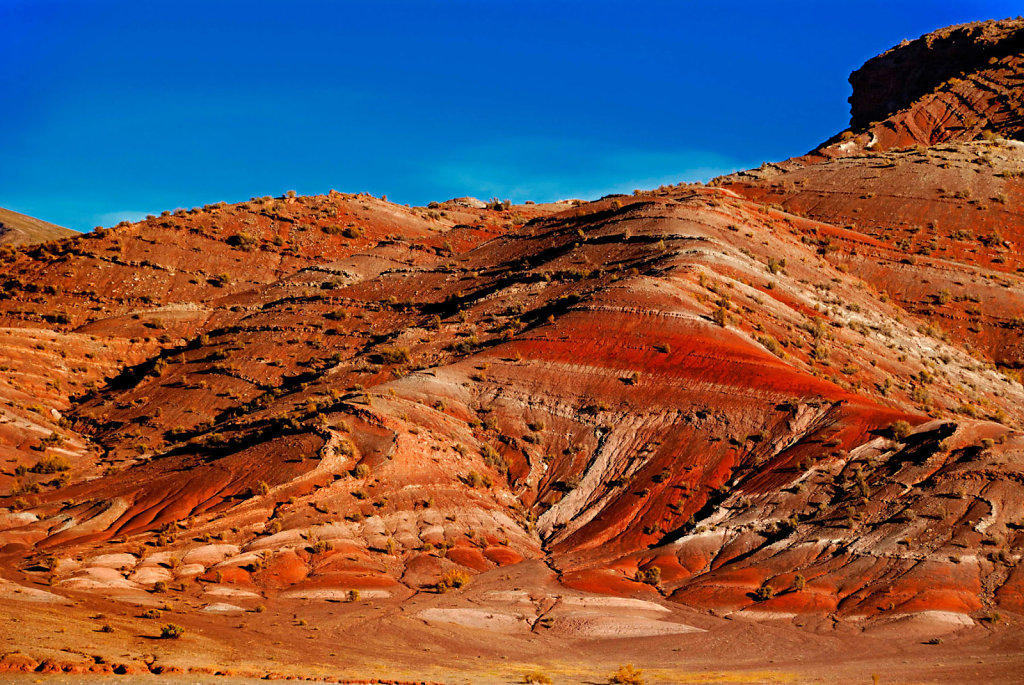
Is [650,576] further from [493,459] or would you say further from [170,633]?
[170,633]

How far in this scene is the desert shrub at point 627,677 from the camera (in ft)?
71.4

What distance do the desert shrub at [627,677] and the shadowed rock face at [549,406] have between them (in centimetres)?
841

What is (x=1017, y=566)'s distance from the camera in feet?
95.1

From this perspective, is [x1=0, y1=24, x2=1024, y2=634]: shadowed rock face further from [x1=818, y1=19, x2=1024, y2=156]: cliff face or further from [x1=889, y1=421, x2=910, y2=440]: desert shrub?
[x1=818, y1=19, x2=1024, y2=156]: cliff face

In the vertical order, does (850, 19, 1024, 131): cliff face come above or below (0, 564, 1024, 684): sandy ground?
above

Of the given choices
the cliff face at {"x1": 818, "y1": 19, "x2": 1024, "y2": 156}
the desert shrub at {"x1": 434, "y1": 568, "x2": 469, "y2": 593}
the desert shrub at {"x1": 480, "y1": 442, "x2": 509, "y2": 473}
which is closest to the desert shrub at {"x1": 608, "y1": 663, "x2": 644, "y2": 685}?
the desert shrub at {"x1": 434, "y1": 568, "x2": 469, "y2": 593}

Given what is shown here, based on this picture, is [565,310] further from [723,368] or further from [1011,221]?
[1011,221]

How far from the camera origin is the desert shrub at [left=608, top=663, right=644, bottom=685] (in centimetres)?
2177

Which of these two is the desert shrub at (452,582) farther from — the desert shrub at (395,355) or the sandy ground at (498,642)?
the desert shrub at (395,355)

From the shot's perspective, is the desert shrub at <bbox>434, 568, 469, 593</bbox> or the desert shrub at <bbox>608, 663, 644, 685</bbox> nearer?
the desert shrub at <bbox>608, 663, 644, 685</bbox>

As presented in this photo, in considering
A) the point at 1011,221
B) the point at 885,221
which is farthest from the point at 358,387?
the point at 1011,221

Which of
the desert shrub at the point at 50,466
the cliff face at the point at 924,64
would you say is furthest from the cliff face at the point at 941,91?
the desert shrub at the point at 50,466

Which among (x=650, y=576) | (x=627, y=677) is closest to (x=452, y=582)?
(x=650, y=576)

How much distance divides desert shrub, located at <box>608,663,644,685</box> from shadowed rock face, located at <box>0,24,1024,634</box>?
8.41m
